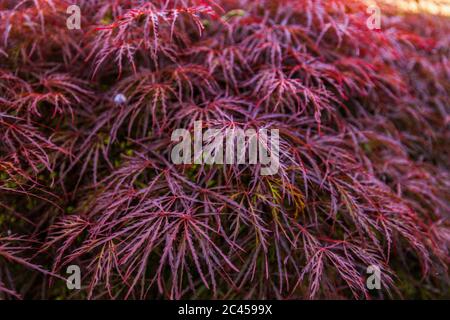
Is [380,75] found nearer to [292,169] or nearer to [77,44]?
[292,169]

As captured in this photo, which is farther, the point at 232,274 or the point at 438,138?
the point at 438,138

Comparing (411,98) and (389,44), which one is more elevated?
(389,44)

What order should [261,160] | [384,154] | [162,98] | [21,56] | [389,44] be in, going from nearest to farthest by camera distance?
[261,160], [162,98], [21,56], [384,154], [389,44]

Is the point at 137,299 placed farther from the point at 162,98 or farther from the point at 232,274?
the point at 162,98

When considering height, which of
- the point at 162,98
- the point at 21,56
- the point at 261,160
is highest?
the point at 21,56

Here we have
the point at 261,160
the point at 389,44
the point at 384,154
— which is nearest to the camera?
the point at 261,160

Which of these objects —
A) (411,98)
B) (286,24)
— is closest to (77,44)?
(286,24)
